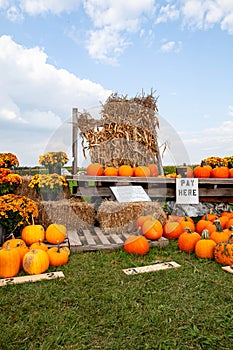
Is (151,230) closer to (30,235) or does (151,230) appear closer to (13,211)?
(30,235)

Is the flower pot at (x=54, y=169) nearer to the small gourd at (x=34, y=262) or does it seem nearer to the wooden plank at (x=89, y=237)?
the wooden plank at (x=89, y=237)

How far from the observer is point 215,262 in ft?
9.98

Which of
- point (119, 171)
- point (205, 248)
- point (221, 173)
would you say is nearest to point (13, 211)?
point (119, 171)

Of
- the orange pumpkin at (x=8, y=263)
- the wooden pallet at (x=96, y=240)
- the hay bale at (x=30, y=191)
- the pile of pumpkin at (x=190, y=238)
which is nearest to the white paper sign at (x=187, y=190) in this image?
the pile of pumpkin at (x=190, y=238)

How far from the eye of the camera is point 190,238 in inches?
132

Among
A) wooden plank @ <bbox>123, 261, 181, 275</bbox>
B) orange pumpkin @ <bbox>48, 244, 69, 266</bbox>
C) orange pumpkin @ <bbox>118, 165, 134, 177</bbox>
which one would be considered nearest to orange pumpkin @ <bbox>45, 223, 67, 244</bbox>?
orange pumpkin @ <bbox>48, 244, 69, 266</bbox>

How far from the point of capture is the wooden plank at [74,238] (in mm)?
3451

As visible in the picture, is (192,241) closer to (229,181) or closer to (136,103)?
(229,181)

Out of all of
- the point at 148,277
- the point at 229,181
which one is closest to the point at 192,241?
the point at 148,277

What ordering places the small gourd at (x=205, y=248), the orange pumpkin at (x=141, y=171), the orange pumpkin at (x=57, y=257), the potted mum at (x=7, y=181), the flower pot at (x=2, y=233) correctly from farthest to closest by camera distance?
the orange pumpkin at (x=141, y=171), the potted mum at (x=7, y=181), the flower pot at (x=2, y=233), the small gourd at (x=205, y=248), the orange pumpkin at (x=57, y=257)

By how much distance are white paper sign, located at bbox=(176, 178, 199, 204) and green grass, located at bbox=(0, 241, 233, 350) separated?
2014 millimetres

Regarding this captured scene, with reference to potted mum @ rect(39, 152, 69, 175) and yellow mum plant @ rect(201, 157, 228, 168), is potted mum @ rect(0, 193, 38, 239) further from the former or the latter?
yellow mum plant @ rect(201, 157, 228, 168)

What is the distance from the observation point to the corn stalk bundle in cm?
506

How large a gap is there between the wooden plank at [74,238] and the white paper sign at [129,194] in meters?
0.78
